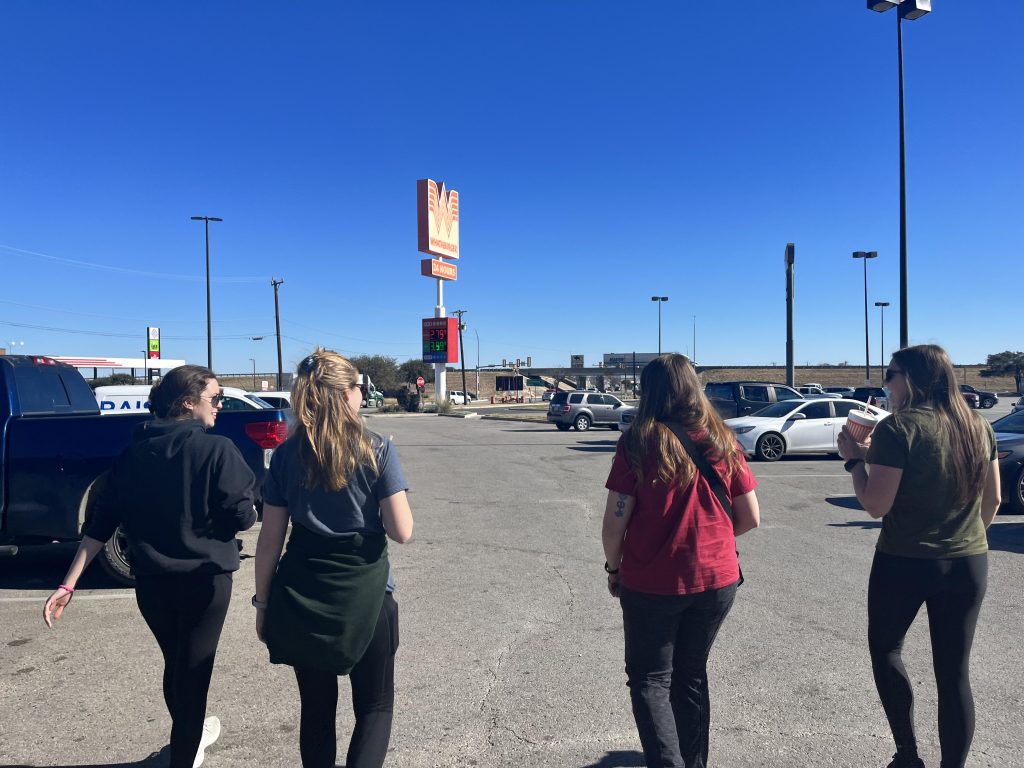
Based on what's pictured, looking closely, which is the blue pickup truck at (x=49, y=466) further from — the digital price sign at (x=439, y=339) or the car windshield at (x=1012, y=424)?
the digital price sign at (x=439, y=339)

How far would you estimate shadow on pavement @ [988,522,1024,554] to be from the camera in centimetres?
798

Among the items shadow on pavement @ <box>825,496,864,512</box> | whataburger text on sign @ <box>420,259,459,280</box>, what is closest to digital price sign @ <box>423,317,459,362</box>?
whataburger text on sign @ <box>420,259,459,280</box>

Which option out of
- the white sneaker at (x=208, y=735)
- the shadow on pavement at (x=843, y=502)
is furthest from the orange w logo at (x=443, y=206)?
the white sneaker at (x=208, y=735)

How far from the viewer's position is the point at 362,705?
2.92m

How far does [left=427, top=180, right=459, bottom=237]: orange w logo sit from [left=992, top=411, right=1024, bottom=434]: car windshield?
154 ft

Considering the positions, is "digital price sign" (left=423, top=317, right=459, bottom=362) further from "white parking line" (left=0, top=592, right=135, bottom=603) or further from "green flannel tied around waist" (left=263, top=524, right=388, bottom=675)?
"green flannel tied around waist" (left=263, top=524, right=388, bottom=675)

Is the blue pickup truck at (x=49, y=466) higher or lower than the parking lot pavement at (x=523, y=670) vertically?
higher

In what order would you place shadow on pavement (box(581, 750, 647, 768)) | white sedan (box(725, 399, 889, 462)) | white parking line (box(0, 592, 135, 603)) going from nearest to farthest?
shadow on pavement (box(581, 750, 647, 768)) < white parking line (box(0, 592, 135, 603)) < white sedan (box(725, 399, 889, 462))

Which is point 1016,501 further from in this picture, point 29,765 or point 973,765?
point 29,765

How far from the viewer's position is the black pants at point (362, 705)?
287cm

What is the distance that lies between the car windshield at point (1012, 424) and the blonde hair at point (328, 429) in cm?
1076

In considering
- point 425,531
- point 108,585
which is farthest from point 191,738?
point 425,531

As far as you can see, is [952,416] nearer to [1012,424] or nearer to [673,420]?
[673,420]

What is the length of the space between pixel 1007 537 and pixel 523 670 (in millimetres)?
6477
